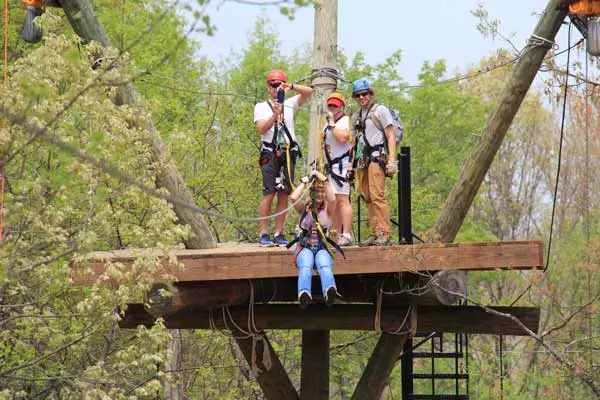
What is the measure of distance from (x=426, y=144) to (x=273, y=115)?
780 inches

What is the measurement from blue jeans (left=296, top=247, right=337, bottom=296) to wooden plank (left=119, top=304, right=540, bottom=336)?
1.88 m

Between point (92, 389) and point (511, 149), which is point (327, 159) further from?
point (511, 149)

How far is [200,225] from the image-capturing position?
10453mm

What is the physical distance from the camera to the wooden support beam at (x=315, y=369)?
11.7m

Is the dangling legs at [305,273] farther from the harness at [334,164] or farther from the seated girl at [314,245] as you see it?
Answer: the harness at [334,164]

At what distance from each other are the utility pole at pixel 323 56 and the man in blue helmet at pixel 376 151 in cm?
135

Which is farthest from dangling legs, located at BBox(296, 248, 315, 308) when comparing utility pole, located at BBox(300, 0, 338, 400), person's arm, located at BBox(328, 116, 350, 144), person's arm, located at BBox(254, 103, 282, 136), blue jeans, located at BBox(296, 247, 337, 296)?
utility pole, located at BBox(300, 0, 338, 400)

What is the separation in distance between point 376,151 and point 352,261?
1140 mm

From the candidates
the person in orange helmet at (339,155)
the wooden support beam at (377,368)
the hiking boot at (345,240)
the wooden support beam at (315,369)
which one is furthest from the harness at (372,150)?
the wooden support beam at (315,369)

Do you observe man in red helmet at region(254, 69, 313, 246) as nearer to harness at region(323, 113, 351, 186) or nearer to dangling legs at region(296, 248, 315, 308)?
harness at region(323, 113, 351, 186)

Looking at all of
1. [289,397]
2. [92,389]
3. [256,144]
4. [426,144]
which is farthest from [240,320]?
[426,144]

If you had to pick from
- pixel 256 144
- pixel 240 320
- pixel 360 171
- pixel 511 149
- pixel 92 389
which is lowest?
pixel 92 389

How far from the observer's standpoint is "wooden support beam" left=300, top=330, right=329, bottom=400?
11695 millimetres

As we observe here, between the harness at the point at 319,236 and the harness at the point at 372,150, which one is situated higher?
Answer: the harness at the point at 372,150
